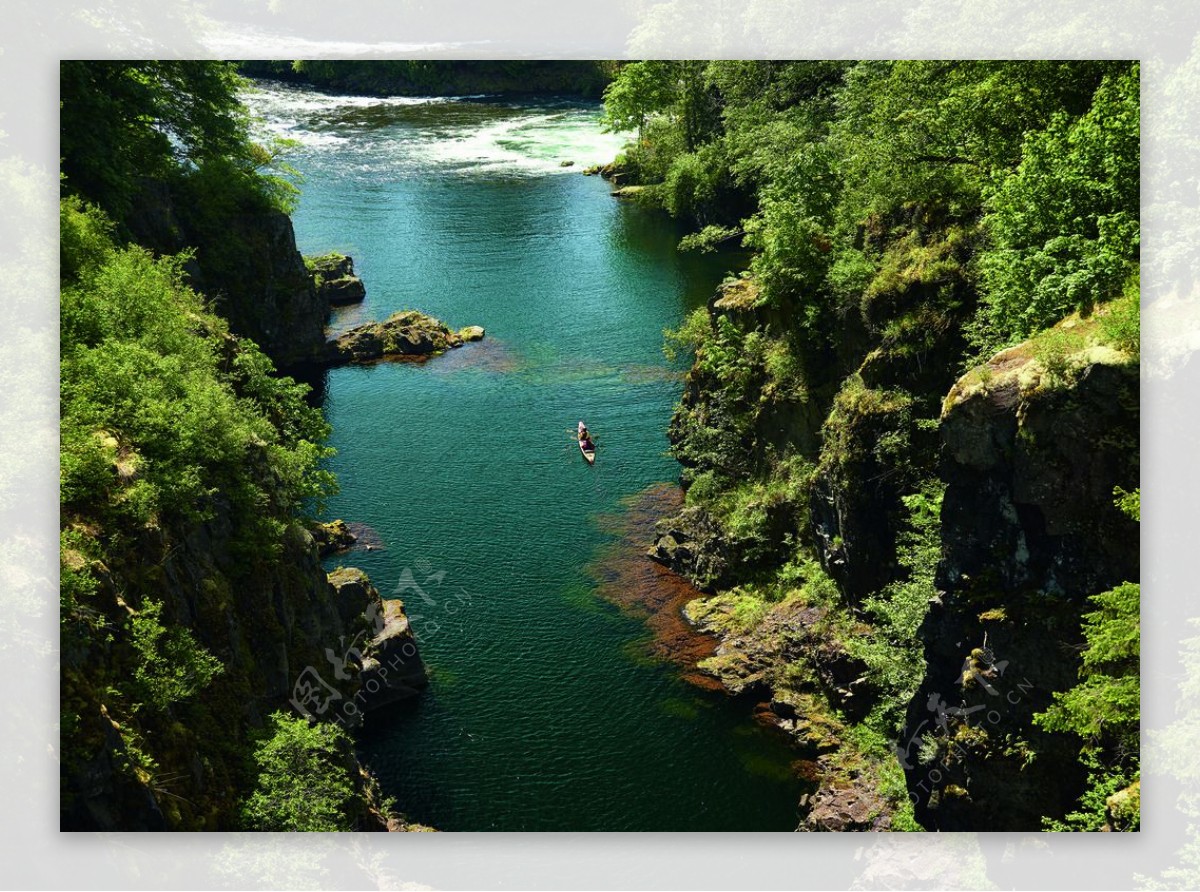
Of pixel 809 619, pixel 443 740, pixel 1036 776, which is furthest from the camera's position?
pixel 809 619

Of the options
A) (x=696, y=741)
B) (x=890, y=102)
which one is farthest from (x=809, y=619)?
(x=890, y=102)

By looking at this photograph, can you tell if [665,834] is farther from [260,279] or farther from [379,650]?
[260,279]

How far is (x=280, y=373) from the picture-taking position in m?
41.1

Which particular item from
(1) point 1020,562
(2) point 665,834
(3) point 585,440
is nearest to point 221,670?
(2) point 665,834

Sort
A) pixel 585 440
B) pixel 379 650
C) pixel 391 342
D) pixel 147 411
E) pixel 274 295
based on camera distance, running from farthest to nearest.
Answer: pixel 391 342
pixel 274 295
pixel 585 440
pixel 379 650
pixel 147 411

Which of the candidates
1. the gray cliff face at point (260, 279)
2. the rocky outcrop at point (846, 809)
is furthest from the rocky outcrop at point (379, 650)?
the gray cliff face at point (260, 279)

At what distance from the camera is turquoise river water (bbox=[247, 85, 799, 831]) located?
74.1ft

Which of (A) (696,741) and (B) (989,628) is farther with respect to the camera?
(A) (696,741)

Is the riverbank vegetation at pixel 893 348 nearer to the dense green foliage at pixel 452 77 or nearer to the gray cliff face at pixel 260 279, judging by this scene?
the gray cliff face at pixel 260 279

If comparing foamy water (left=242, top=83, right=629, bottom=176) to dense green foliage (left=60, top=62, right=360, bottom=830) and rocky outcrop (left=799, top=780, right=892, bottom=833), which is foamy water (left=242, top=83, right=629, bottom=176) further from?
rocky outcrop (left=799, top=780, right=892, bottom=833)

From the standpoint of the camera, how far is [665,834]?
16.9 metres

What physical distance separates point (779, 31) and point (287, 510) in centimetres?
1788

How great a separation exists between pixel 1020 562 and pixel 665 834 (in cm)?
642

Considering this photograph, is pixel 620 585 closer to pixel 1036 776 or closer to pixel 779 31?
pixel 1036 776
